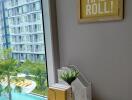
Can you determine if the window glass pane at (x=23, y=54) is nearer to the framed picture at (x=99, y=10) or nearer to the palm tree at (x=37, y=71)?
the palm tree at (x=37, y=71)

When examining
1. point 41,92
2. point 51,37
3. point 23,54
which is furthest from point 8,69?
point 51,37

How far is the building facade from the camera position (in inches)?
57.5

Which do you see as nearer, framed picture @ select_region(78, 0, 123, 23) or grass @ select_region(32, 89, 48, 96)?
framed picture @ select_region(78, 0, 123, 23)

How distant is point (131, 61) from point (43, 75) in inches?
29.2

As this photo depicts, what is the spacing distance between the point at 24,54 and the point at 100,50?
2.42 feet

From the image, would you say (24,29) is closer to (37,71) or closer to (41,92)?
(37,71)

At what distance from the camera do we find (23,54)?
159 centimetres

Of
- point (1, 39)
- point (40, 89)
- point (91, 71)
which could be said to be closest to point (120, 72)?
point (91, 71)

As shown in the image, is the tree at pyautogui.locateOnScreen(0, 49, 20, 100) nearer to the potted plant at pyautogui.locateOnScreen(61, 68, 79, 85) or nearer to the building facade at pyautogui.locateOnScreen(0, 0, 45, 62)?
the building facade at pyautogui.locateOnScreen(0, 0, 45, 62)

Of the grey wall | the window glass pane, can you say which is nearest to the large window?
the window glass pane

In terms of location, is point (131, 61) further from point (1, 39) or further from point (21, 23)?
point (1, 39)

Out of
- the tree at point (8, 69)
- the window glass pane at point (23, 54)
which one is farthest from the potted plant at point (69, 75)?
the tree at point (8, 69)

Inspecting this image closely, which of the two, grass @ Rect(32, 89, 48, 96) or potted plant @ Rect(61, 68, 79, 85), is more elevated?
potted plant @ Rect(61, 68, 79, 85)

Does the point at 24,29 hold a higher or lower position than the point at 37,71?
higher
